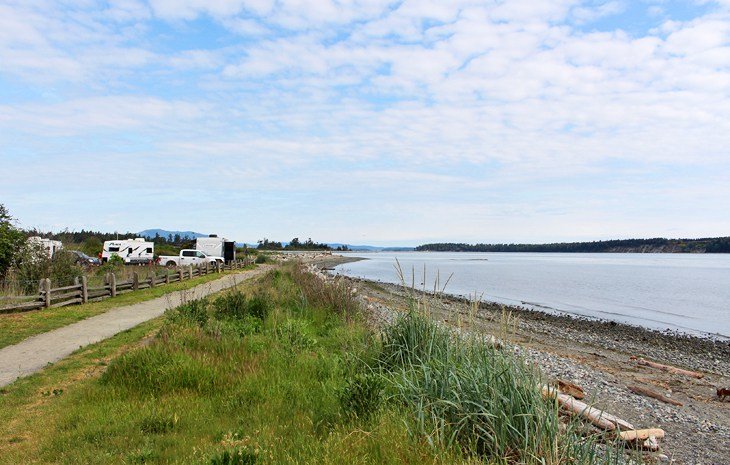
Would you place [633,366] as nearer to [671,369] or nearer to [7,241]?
[671,369]

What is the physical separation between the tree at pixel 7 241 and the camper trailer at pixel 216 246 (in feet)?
91.2

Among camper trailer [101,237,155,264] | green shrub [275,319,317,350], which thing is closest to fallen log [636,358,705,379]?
green shrub [275,319,317,350]

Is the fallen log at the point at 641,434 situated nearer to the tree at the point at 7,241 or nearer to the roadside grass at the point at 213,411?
the roadside grass at the point at 213,411

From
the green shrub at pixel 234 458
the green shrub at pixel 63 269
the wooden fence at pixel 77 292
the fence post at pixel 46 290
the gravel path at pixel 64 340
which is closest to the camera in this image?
the green shrub at pixel 234 458

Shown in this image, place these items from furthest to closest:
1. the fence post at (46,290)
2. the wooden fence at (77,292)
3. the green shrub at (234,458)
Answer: the fence post at (46,290), the wooden fence at (77,292), the green shrub at (234,458)

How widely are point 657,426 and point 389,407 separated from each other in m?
5.37

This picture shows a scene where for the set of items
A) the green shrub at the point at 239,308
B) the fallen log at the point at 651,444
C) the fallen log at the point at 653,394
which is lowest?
the fallen log at the point at 653,394

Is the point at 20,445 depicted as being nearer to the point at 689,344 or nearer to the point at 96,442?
the point at 96,442

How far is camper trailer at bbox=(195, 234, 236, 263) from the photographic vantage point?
157 feet

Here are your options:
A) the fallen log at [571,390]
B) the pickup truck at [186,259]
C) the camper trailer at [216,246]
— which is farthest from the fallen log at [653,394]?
the camper trailer at [216,246]

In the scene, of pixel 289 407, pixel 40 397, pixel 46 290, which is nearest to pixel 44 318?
pixel 46 290

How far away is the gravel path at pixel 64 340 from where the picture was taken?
859 centimetres

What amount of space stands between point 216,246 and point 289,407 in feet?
146

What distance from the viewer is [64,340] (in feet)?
36.2
